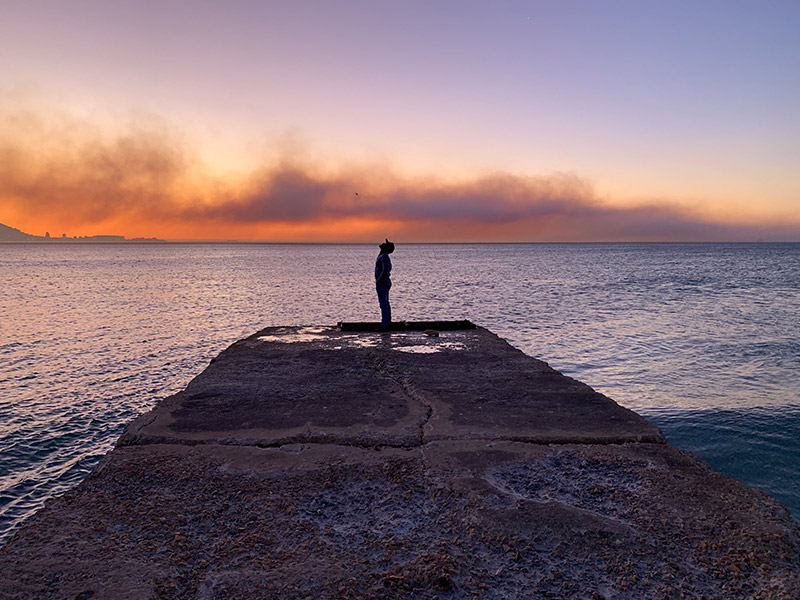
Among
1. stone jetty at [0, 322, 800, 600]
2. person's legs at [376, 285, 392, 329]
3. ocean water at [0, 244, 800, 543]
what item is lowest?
ocean water at [0, 244, 800, 543]

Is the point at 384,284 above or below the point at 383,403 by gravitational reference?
above

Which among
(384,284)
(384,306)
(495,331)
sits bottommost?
(495,331)

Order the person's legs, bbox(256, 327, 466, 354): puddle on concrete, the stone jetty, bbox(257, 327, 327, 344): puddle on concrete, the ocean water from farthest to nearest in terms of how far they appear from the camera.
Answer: the person's legs
bbox(257, 327, 327, 344): puddle on concrete
bbox(256, 327, 466, 354): puddle on concrete
the ocean water
the stone jetty

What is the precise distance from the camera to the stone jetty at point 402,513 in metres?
2.53

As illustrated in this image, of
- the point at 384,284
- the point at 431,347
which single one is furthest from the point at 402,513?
the point at 384,284

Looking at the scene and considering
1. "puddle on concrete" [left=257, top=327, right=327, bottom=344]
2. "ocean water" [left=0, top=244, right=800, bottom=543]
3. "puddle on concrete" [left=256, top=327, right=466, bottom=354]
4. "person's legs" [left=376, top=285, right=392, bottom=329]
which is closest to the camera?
"ocean water" [left=0, top=244, right=800, bottom=543]

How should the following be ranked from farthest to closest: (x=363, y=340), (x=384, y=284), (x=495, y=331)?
(x=495, y=331) → (x=384, y=284) → (x=363, y=340)

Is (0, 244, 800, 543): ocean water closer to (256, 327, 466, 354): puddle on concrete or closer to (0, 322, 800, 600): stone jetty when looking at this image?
(256, 327, 466, 354): puddle on concrete

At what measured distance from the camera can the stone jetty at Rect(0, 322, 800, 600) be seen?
253 cm

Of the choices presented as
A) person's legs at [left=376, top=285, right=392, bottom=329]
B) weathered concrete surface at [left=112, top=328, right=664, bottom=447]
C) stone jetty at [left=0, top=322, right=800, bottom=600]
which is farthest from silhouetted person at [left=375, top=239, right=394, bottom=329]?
stone jetty at [left=0, top=322, right=800, bottom=600]

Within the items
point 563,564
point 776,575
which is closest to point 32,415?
point 563,564

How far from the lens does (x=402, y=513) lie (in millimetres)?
3184

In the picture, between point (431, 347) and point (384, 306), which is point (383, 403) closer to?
point (431, 347)

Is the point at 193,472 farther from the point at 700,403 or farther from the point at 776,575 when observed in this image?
the point at 700,403
